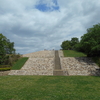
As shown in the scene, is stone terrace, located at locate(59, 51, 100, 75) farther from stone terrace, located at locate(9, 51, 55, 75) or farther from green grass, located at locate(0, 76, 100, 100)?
green grass, located at locate(0, 76, 100, 100)

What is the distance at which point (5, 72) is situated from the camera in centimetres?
1814

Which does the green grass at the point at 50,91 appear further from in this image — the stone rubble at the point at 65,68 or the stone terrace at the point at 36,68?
the stone terrace at the point at 36,68

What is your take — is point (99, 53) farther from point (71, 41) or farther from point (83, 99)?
point (71, 41)

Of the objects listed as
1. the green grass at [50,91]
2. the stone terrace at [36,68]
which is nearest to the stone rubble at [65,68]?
the stone terrace at [36,68]

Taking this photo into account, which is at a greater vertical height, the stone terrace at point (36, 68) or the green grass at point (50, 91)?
the stone terrace at point (36, 68)

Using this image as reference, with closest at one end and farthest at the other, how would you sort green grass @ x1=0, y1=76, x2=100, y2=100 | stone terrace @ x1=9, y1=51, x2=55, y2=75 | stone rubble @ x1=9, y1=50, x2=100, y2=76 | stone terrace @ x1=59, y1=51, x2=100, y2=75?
1. green grass @ x1=0, y1=76, x2=100, y2=100
2. stone terrace @ x1=59, y1=51, x2=100, y2=75
3. stone rubble @ x1=9, y1=50, x2=100, y2=76
4. stone terrace @ x1=9, y1=51, x2=55, y2=75

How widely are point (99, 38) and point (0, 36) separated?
63.6 ft

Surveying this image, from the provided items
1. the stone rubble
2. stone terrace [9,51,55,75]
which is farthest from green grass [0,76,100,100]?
stone terrace [9,51,55,75]

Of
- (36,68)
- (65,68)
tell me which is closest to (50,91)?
(65,68)

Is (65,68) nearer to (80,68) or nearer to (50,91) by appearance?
(80,68)

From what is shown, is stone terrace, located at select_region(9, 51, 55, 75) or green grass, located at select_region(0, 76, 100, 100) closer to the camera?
green grass, located at select_region(0, 76, 100, 100)

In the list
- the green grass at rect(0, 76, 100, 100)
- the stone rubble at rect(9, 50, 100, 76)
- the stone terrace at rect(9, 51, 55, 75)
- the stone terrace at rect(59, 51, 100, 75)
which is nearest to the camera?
the green grass at rect(0, 76, 100, 100)

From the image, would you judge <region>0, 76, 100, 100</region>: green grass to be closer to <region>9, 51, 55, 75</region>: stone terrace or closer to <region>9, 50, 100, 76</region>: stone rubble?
<region>9, 50, 100, 76</region>: stone rubble

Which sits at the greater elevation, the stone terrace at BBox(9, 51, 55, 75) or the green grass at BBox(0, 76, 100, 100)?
the stone terrace at BBox(9, 51, 55, 75)
